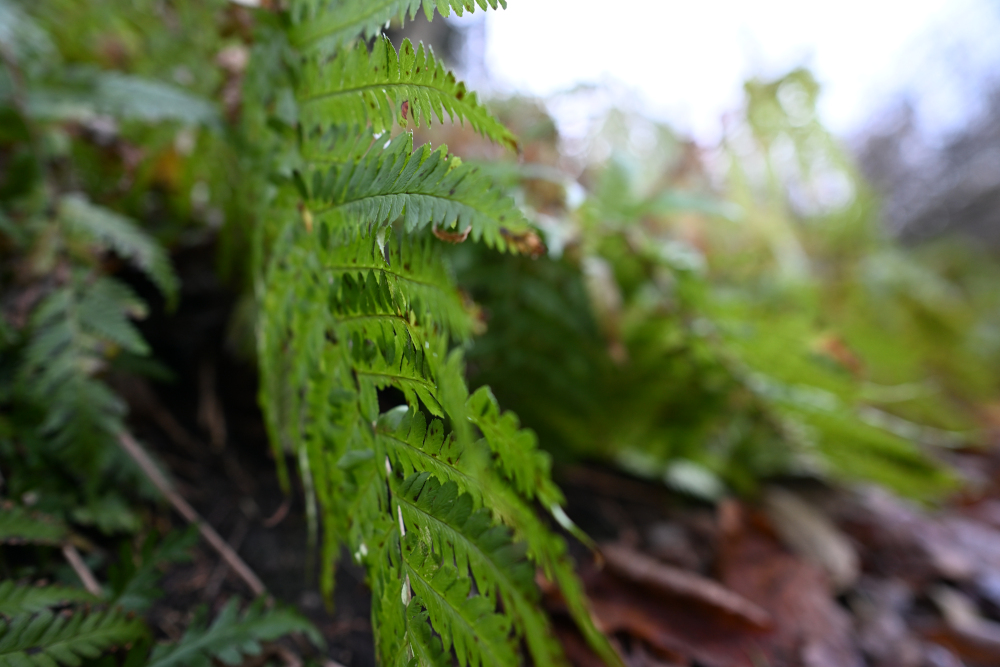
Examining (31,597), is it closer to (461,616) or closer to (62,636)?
(62,636)

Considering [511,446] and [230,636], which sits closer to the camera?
[511,446]

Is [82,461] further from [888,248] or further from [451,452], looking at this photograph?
[888,248]

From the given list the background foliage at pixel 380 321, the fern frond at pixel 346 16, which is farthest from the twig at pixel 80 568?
the fern frond at pixel 346 16

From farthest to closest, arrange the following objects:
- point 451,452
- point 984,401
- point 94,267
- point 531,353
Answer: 1. point 984,401
2. point 531,353
3. point 94,267
4. point 451,452

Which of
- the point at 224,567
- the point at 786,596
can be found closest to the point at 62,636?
the point at 224,567

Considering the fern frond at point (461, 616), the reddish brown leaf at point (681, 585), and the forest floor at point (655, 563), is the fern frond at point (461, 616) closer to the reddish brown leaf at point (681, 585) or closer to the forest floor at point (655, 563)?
the forest floor at point (655, 563)

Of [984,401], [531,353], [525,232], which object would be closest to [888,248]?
[984,401]

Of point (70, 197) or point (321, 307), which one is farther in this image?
point (70, 197)
